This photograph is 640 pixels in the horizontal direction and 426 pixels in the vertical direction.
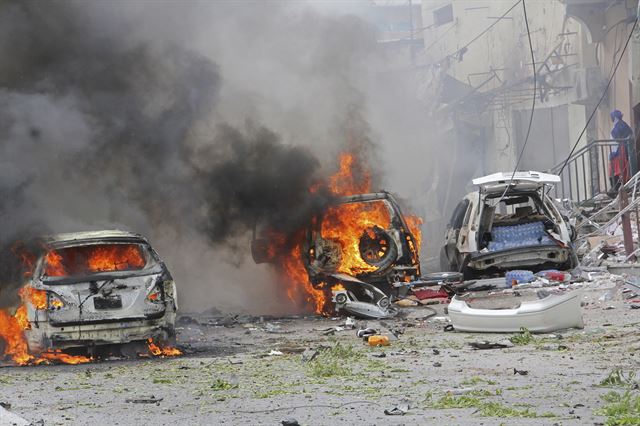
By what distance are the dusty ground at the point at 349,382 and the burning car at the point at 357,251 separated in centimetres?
231

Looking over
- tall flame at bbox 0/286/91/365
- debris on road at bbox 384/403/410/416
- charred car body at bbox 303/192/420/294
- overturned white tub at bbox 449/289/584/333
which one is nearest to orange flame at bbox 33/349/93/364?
tall flame at bbox 0/286/91/365

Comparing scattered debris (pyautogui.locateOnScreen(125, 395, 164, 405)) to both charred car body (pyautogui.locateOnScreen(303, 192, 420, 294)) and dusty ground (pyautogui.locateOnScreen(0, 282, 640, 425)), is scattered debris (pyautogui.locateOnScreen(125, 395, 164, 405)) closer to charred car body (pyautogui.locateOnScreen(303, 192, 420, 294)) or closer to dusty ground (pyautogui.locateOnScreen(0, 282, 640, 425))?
dusty ground (pyautogui.locateOnScreen(0, 282, 640, 425))

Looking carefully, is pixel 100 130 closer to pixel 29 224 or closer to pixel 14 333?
pixel 29 224

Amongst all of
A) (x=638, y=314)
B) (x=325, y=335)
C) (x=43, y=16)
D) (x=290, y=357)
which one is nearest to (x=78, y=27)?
(x=43, y=16)

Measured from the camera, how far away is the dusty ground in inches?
288

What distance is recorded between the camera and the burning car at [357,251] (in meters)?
15.5

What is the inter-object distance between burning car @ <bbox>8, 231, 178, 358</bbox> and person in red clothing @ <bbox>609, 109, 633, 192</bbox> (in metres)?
12.5

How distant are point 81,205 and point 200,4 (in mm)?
5818

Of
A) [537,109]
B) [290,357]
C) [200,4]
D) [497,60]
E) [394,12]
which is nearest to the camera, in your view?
[290,357]

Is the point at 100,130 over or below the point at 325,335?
over

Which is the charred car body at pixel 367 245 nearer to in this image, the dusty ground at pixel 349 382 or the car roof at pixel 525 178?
the car roof at pixel 525 178

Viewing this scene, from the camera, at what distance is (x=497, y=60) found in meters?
43.4

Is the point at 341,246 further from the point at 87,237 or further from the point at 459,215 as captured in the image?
the point at 87,237

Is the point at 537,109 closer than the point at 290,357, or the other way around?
the point at 290,357
